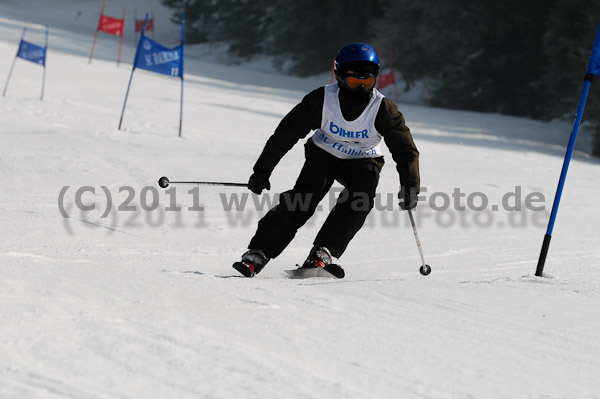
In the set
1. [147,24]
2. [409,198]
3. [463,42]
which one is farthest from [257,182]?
[147,24]

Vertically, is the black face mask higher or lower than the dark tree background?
lower

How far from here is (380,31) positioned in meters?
33.4

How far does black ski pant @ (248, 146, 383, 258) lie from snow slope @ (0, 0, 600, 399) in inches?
9.7

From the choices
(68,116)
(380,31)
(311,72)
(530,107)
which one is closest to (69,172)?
(68,116)

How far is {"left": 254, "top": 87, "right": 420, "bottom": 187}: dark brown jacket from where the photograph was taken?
458 cm

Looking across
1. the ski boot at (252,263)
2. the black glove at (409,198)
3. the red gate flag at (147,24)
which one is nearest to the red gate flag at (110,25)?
the red gate flag at (147,24)

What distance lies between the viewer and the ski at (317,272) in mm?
4410

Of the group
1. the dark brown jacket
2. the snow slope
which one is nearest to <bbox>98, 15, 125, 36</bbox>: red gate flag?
the snow slope

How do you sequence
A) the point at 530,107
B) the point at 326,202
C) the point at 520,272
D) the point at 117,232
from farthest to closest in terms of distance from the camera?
the point at 530,107, the point at 326,202, the point at 117,232, the point at 520,272

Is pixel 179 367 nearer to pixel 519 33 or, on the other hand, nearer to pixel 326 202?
pixel 326 202

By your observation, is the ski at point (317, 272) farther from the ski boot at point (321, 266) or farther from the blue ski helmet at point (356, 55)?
the blue ski helmet at point (356, 55)

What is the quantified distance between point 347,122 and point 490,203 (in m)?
4.67

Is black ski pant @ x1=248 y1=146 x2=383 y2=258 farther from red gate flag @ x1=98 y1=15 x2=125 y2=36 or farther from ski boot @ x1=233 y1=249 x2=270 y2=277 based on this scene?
red gate flag @ x1=98 y1=15 x2=125 y2=36

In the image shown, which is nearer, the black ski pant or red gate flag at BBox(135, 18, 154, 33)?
the black ski pant
